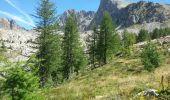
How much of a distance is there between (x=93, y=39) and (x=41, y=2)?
3987 centimetres

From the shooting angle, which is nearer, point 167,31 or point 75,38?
point 75,38

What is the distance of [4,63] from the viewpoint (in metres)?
11.7

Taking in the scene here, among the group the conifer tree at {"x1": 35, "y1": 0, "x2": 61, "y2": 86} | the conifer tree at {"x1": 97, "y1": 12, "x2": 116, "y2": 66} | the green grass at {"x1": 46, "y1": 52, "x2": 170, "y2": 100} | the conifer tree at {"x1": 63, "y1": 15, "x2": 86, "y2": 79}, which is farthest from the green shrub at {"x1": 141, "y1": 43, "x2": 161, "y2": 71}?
the conifer tree at {"x1": 97, "y1": 12, "x2": 116, "y2": 66}

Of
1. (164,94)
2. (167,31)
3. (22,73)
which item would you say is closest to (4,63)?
(22,73)

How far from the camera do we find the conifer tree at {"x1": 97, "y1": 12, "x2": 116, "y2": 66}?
78312 mm

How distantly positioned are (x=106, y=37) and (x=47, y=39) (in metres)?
29.8

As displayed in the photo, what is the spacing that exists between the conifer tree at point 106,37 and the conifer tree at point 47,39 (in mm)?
26800

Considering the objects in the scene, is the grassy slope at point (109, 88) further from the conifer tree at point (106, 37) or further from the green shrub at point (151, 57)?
the conifer tree at point (106, 37)

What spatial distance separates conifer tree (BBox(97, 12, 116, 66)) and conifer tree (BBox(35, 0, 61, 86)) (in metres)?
26.8

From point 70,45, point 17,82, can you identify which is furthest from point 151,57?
point 70,45

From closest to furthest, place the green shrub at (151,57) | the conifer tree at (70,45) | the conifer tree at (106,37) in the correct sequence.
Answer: the green shrub at (151,57) < the conifer tree at (70,45) < the conifer tree at (106,37)

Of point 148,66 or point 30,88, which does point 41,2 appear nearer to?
point 148,66

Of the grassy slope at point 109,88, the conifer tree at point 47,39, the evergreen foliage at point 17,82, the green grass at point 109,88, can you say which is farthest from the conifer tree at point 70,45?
the evergreen foliage at point 17,82

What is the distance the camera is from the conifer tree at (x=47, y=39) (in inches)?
2007
